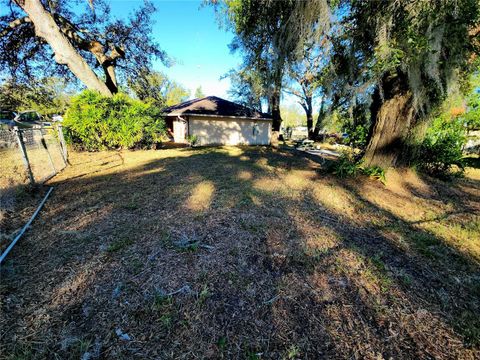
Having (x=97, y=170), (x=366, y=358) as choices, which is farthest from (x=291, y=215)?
(x=97, y=170)

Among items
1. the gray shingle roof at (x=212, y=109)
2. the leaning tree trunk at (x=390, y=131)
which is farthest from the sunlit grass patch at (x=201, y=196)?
the gray shingle roof at (x=212, y=109)

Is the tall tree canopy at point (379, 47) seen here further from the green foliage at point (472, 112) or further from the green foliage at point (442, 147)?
the green foliage at point (472, 112)

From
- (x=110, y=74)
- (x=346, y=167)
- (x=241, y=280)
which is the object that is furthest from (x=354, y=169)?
(x=110, y=74)

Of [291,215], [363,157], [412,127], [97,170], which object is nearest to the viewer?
[291,215]

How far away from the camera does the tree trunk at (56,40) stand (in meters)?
8.22

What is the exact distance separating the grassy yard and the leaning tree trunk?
1.42m

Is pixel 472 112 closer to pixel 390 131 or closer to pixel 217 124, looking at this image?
pixel 390 131

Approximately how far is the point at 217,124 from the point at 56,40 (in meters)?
9.09

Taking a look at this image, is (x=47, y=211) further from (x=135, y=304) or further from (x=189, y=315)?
(x=189, y=315)

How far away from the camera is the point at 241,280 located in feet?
6.91

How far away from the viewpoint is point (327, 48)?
14.3ft

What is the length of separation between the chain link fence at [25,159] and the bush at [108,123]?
1434 millimetres

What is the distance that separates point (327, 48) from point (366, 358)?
490 cm

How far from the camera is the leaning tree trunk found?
4645 millimetres
